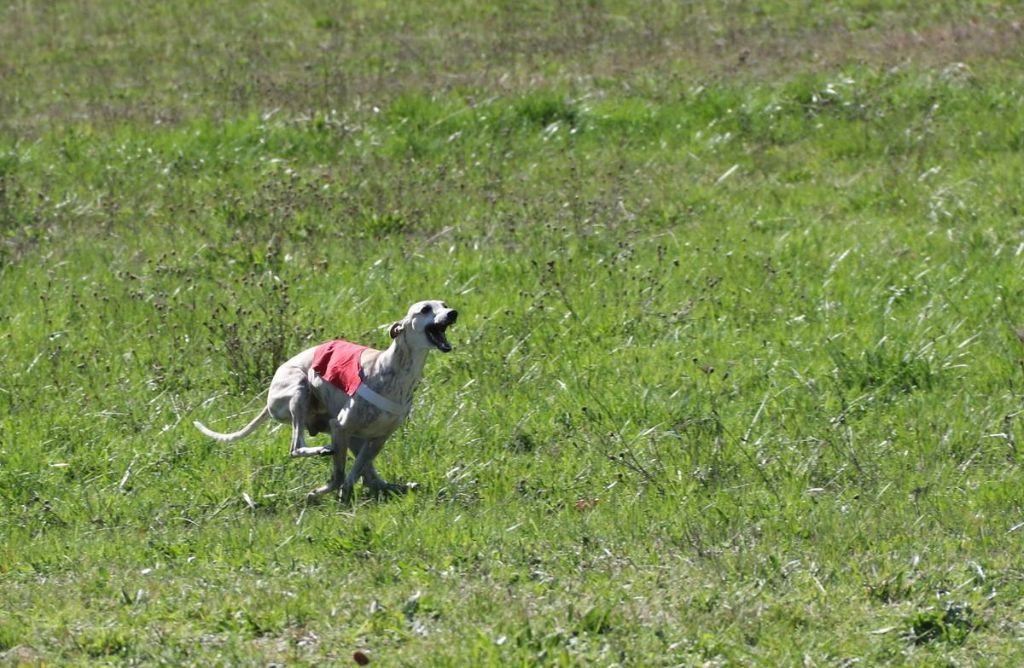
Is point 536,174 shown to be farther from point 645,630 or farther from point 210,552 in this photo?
point 645,630

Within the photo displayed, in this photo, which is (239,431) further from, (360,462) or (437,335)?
(437,335)

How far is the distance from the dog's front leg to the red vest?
193 millimetres

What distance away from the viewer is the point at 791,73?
1595cm

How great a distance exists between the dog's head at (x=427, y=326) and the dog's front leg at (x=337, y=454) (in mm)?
610

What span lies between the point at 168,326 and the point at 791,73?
802 centimetres

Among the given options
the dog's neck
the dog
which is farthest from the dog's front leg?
the dog's neck

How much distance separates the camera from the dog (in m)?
7.13

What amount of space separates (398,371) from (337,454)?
1.80 ft

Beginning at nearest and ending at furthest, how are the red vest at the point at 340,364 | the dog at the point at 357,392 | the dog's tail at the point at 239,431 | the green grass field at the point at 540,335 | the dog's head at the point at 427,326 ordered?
the green grass field at the point at 540,335
the dog's head at the point at 427,326
the dog at the point at 357,392
the red vest at the point at 340,364
the dog's tail at the point at 239,431

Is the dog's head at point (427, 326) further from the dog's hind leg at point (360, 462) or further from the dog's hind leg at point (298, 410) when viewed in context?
the dog's hind leg at point (298, 410)

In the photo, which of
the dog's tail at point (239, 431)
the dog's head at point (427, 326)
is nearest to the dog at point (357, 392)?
the dog's head at point (427, 326)

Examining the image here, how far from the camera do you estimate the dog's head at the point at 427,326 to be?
7.00 meters

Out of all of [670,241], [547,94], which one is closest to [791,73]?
[547,94]

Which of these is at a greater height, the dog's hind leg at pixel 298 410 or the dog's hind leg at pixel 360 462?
the dog's hind leg at pixel 298 410
